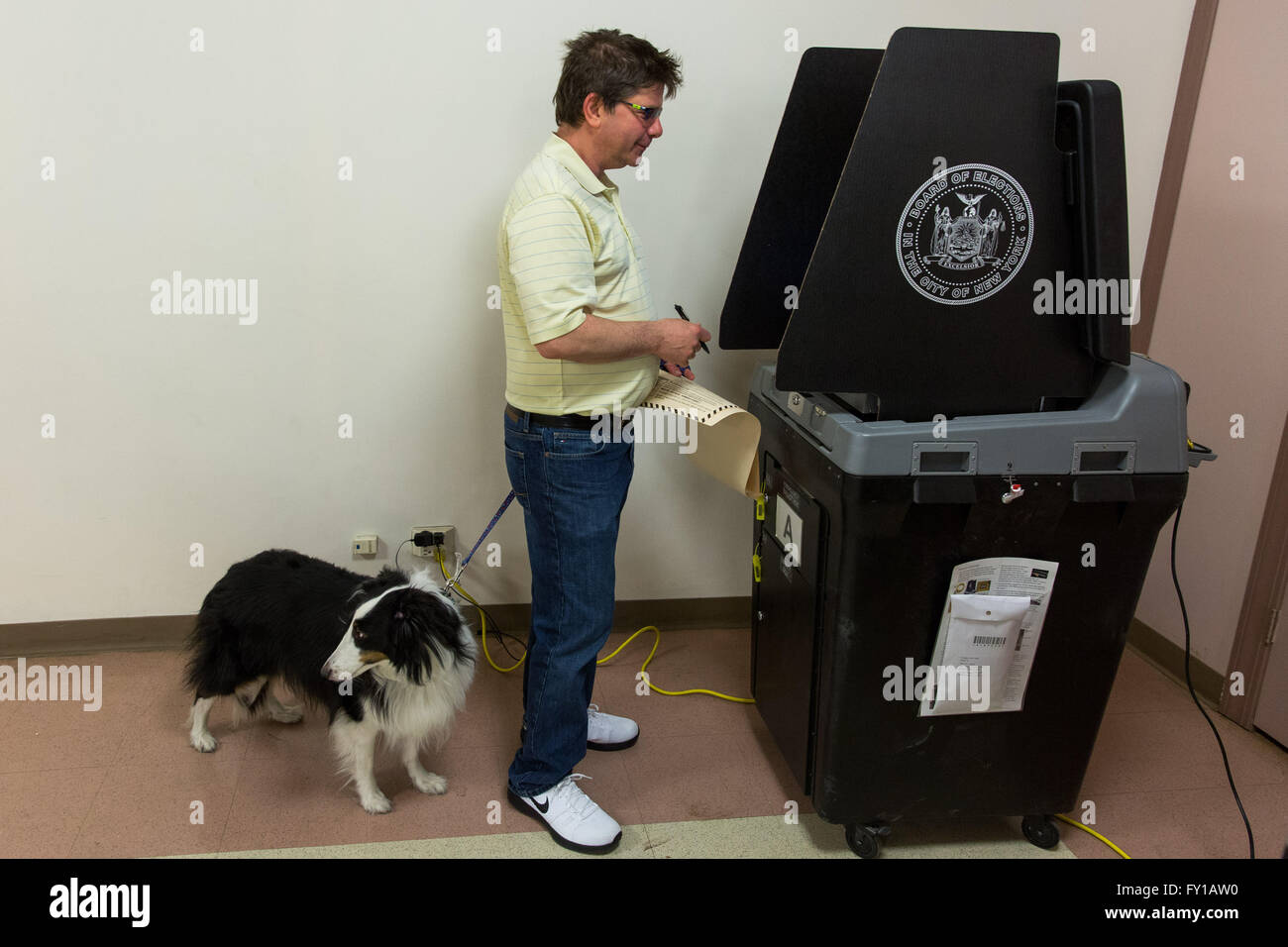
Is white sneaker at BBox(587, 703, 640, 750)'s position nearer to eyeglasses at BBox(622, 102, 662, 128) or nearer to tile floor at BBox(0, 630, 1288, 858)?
tile floor at BBox(0, 630, 1288, 858)

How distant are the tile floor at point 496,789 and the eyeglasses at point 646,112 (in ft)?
4.52

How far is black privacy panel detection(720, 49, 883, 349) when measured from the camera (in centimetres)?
182

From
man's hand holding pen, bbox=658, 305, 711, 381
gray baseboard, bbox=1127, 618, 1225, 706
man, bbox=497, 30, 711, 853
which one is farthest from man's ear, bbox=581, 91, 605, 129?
gray baseboard, bbox=1127, 618, 1225, 706

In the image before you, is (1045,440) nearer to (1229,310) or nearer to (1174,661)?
(1229,310)

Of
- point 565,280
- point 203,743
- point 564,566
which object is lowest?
point 203,743

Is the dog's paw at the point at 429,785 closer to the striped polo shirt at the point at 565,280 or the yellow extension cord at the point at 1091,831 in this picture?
the striped polo shirt at the point at 565,280

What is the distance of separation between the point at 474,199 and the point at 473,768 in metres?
1.34

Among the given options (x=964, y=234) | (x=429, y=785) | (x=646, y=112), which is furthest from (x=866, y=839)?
(x=646, y=112)

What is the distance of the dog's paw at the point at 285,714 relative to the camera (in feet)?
7.25

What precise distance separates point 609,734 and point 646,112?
1.37 m

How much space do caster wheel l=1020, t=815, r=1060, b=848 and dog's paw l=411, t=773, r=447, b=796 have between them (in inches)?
48.1

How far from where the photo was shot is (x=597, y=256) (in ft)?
5.21

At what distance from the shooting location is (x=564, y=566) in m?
1.73

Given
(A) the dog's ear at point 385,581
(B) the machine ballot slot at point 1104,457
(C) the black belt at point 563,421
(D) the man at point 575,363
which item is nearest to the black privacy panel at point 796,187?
(D) the man at point 575,363
